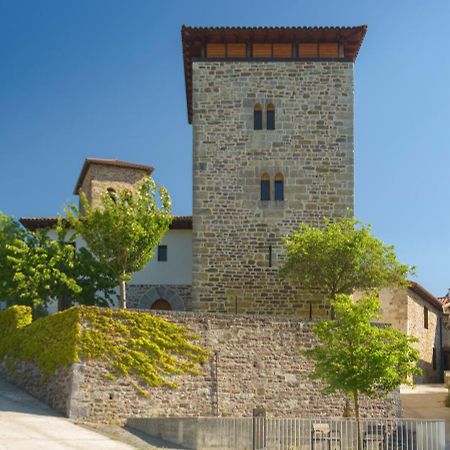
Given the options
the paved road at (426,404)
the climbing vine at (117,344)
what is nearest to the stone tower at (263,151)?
the paved road at (426,404)

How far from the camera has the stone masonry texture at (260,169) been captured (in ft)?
111

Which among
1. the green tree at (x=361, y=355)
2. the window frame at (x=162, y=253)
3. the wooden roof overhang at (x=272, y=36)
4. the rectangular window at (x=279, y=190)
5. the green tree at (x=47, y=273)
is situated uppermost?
→ the wooden roof overhang at (x=272, y=36)

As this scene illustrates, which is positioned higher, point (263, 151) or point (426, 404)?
point (263, 151)

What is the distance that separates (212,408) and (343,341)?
16.9ft

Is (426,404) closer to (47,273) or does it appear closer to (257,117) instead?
(257,117)

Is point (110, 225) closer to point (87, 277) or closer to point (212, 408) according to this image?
point (87, 277)

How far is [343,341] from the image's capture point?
23828mm

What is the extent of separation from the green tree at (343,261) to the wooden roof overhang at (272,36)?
827 centimetres

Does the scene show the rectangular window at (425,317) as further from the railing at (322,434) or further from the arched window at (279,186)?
the railing at (322,434)

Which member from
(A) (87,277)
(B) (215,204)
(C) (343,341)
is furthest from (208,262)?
(C) (343,341)

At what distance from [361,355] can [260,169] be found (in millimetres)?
13270

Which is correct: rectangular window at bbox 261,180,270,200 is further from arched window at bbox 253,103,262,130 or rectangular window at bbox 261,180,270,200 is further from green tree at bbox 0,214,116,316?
green tree at bbox 0,214,116,316

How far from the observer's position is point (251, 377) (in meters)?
27.2

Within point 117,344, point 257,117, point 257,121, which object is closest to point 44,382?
point 117,344
